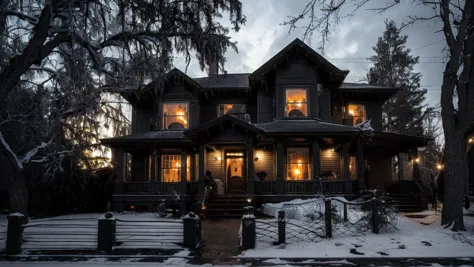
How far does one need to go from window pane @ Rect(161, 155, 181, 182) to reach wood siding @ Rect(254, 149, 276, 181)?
14.9ft

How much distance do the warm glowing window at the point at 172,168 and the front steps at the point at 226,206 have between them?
13.9 feet

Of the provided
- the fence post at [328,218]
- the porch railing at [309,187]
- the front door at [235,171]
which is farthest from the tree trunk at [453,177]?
the front door at [235,171]

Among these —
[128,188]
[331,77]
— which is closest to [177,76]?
[128,188]

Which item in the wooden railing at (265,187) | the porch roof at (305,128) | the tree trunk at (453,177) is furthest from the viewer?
the wooden railing at (265,187)

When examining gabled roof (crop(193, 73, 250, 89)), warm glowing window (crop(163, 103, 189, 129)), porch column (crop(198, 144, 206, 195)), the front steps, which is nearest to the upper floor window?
gabled roof (crop(193, 73, 250, 89))

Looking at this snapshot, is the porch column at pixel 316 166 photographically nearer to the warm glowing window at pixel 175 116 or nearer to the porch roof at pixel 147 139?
the porch roof at pixel 147 139

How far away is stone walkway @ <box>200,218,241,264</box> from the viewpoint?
32.5 ft

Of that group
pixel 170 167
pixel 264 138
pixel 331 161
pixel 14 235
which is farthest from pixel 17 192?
pixel 331 161

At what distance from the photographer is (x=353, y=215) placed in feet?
46.1

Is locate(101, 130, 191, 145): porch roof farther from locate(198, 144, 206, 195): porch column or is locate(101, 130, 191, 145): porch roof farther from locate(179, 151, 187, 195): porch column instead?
locate(198, 144, 206, 195): porch column

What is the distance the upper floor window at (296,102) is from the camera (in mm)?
21719

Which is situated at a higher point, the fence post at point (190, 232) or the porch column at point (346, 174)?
the porch column at point (346, 174)

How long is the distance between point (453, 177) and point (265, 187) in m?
8.92

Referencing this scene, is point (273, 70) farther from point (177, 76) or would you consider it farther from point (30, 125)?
point (30, 125)
